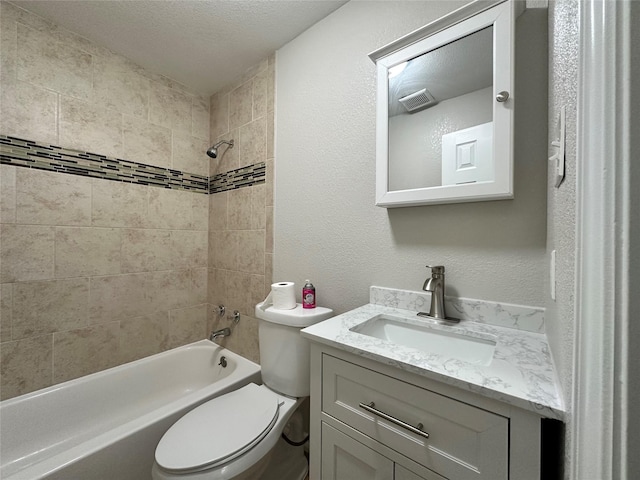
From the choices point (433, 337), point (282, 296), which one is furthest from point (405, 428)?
point (282, 296)

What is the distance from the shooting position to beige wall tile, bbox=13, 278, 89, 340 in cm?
134

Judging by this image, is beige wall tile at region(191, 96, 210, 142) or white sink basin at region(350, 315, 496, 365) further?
beige wall tile at region(191, 96, 210, 142)

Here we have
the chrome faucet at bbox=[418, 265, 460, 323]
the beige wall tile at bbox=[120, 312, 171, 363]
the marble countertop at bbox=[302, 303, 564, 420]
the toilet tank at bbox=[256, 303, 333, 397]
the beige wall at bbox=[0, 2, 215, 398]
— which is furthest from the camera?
the beige wall tile at bbox=[120, 312, 171, 363]

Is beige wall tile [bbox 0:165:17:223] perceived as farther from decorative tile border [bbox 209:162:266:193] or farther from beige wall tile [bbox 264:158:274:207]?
beige wall tile [bbox 264:158:274:207]

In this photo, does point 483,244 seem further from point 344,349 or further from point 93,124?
point 93,124

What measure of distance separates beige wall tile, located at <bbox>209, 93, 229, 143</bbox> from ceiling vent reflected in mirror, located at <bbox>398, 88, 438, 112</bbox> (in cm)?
141

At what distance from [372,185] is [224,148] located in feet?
4.38

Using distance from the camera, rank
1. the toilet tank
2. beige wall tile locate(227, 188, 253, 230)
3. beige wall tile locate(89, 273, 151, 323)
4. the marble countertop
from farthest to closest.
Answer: beige wall tile locate(227, 188, 253, 230) → beige wall tile locate(89, 273, 151, 323) → the toilet tank → the marble countertop

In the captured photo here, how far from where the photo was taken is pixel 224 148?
2.01 meters

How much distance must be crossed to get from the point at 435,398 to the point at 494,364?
0.18 m

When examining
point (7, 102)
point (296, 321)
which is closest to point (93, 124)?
point (7, 102)

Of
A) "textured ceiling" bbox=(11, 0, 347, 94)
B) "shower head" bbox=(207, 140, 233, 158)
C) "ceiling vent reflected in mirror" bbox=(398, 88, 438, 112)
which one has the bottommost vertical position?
"ceiling vent reflected in mirror" bbox=(398, 88, 438, 112)

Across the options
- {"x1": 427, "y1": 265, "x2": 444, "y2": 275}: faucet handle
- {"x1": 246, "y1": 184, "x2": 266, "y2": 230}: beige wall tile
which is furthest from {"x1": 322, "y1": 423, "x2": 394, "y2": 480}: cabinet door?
{"x1": 246, "y1": 184, "x2": 266, "y2": 230}: beige wall tile

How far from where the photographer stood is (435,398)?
0.63 m
